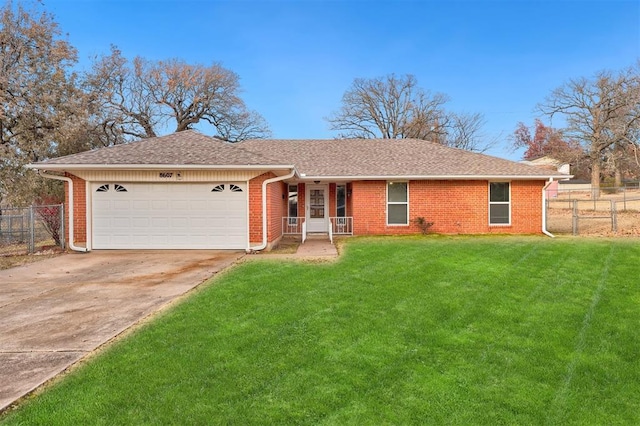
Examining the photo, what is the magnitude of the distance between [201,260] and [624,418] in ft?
30.6

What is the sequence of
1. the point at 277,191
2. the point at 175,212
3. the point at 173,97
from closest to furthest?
the point at 175,212 < the point at 277,191 < the point at 173,97

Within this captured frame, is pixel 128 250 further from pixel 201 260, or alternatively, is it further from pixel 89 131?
pixel 89 131

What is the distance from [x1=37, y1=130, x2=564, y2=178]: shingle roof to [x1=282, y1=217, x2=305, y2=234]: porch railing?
7.27ft

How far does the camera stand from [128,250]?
12336 mm

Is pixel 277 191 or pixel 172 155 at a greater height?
pixel 172 155

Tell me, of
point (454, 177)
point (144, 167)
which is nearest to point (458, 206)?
point (454, 177)

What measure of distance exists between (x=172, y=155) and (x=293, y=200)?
601 cm

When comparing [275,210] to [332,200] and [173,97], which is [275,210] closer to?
[332,200]

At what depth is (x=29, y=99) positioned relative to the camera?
1953 centimetres

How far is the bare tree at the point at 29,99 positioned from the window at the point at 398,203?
17.2 metres

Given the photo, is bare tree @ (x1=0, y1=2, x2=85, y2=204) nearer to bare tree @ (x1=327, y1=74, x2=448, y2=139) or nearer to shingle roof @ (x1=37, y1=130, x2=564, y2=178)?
shingle roof @ (x1=37, y1=130, x2=564, y2=178)

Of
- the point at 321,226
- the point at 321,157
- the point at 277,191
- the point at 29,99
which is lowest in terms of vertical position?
the point at 321,226

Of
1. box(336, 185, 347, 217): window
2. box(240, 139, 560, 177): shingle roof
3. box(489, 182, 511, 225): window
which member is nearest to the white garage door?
box(240, 139, 560, 177): shingle roof

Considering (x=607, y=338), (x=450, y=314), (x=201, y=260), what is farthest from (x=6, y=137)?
(x=607, y=338)
